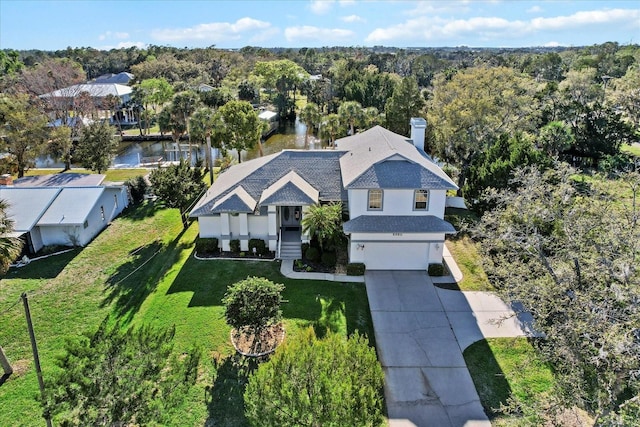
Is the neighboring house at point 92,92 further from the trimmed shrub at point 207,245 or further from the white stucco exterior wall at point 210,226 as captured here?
the trimmed shrub at point 207,245

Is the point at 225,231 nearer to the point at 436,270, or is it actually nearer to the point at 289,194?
the point at 289,194

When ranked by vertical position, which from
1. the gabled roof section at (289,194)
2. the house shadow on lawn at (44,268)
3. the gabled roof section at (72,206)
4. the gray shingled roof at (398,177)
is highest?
the gray shingled roof at (398,177)

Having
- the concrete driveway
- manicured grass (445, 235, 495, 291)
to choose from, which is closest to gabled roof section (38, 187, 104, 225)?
the concrete driveway

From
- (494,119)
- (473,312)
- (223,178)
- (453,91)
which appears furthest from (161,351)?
(453,91)

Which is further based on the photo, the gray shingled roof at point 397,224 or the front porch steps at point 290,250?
the front porch steps at point 290,250

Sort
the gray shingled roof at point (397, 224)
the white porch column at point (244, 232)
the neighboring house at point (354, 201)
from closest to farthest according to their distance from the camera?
the gray shingled roof at point (397, 224)
the neighboring house at point (354, 201)
the white porch column at point (244, 232)

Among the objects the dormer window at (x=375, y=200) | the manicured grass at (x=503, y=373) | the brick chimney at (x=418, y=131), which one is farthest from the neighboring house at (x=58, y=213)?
the manicured grass at (x=503, y=373)

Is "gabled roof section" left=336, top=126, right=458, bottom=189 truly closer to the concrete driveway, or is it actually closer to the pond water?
the concrete driveway

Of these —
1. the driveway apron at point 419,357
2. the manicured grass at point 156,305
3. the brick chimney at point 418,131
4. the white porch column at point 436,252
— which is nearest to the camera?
the driveway apron at point 419,357
